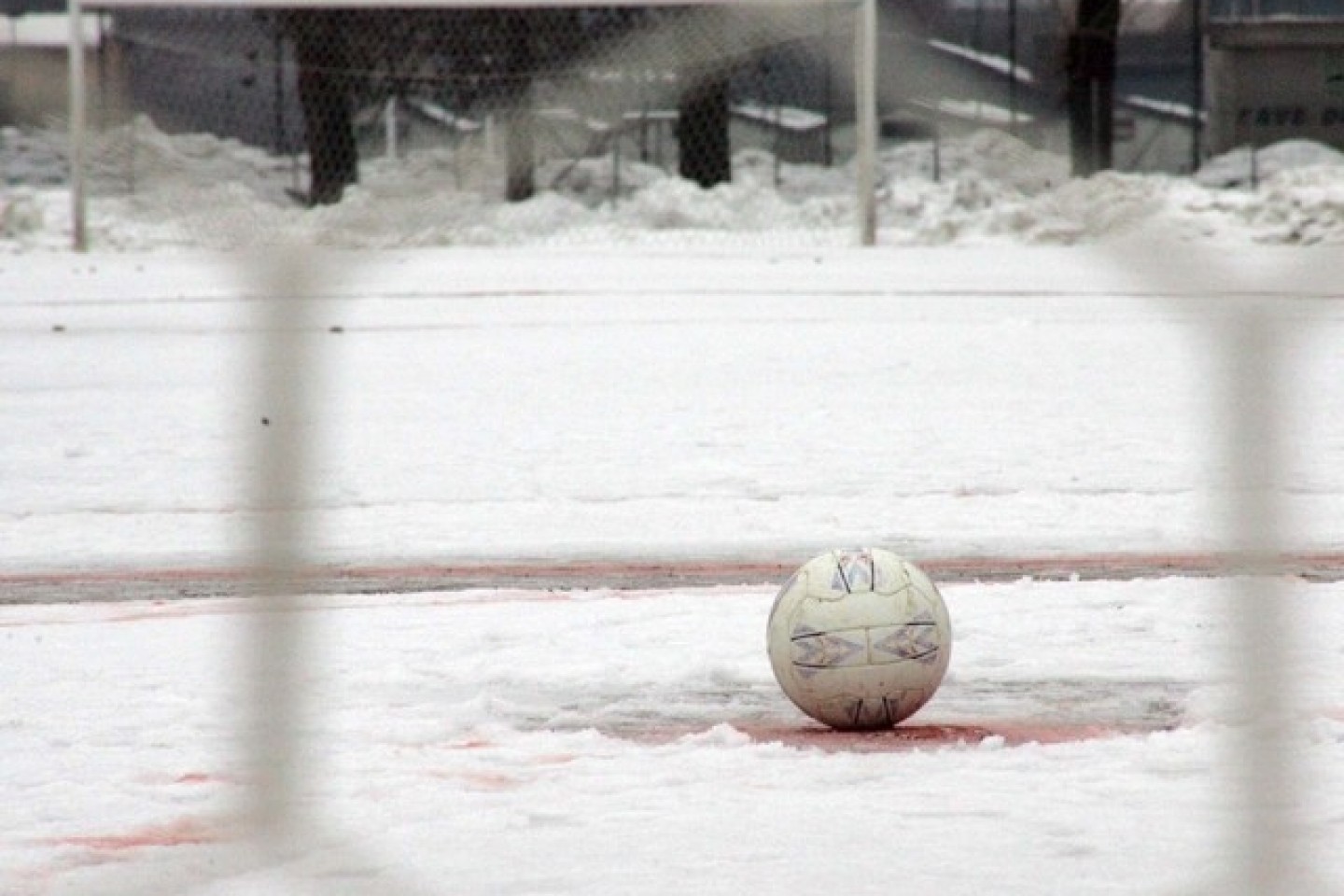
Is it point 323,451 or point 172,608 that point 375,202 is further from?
point 323,451

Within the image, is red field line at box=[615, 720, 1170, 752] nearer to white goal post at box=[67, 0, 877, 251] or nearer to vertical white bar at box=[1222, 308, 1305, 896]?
vertical white bar at box=[1222, 308, 1305, 896]

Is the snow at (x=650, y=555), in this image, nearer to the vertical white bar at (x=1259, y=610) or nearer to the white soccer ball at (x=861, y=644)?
the vertical white bar at (x=1259, y=610)

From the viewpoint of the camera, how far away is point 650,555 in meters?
7.38

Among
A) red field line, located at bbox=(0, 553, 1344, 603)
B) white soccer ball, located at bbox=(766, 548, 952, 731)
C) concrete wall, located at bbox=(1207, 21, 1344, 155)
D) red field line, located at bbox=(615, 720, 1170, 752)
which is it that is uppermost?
concrete wall, located at bbox=(1207, 21, 1344, 155)

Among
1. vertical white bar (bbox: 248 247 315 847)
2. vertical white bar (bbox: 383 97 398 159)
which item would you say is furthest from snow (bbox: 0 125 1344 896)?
vertical white bar (bbox: 383 97 398 159)

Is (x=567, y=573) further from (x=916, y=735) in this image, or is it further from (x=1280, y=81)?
(x=1280, y=81)

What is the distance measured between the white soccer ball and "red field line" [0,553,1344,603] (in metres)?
2.14

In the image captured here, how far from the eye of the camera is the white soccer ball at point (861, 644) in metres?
4.51

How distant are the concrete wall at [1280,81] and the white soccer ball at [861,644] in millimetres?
1041

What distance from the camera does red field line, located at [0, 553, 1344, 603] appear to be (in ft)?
22.2

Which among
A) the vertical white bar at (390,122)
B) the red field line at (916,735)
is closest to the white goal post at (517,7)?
the vertical white bar at (390,122)

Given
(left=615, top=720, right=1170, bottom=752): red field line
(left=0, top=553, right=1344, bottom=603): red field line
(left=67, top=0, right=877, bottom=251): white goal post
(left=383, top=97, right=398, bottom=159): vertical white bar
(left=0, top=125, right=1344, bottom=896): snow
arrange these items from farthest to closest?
1. (left=0, top=553, right=1344, bottom=603): red field line
2. (left=615, top=720, right=1170, bottom=752): red field line
3. (left=0, top=125, right=1344, bottom=896): snow
4. (left=383, top=97, right=398, bottom=159): vertical white bar
5. (left=67, top=0, right=877, bottom=251): white goal post

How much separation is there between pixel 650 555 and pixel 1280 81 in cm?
305

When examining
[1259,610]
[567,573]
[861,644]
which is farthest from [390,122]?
[567,573]
